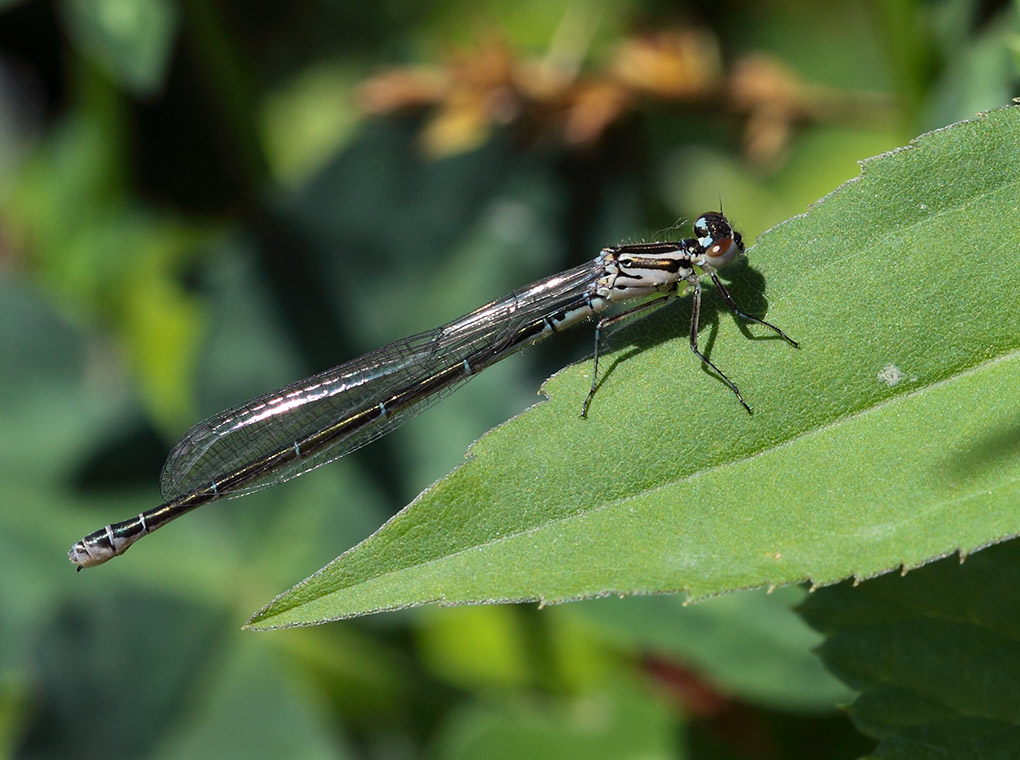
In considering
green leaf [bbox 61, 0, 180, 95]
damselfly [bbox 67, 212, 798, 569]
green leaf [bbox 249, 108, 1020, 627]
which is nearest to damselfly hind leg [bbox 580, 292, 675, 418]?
green leaf [bbox 249, 108, 1020, 627]

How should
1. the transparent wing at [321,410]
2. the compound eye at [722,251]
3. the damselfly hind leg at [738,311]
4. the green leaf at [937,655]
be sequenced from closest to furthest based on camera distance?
the green leaf at [937,655]
the damselfly hind leg at [738,311]
the compound eye at [722,251]
the transparent wing at [321,410]

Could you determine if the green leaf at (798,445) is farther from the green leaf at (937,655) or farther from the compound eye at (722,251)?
the compound eye at (722,251)

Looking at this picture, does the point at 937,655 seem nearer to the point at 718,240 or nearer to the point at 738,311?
the point at 738,311

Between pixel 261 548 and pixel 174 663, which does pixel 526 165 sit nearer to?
pixel 261 548

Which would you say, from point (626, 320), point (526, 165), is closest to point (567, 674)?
point (626, 320)

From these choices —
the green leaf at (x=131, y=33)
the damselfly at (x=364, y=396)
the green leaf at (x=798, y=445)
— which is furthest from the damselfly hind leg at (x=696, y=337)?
the green leaf at (x=131, y=33)

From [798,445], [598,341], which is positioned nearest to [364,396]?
[598,341]
